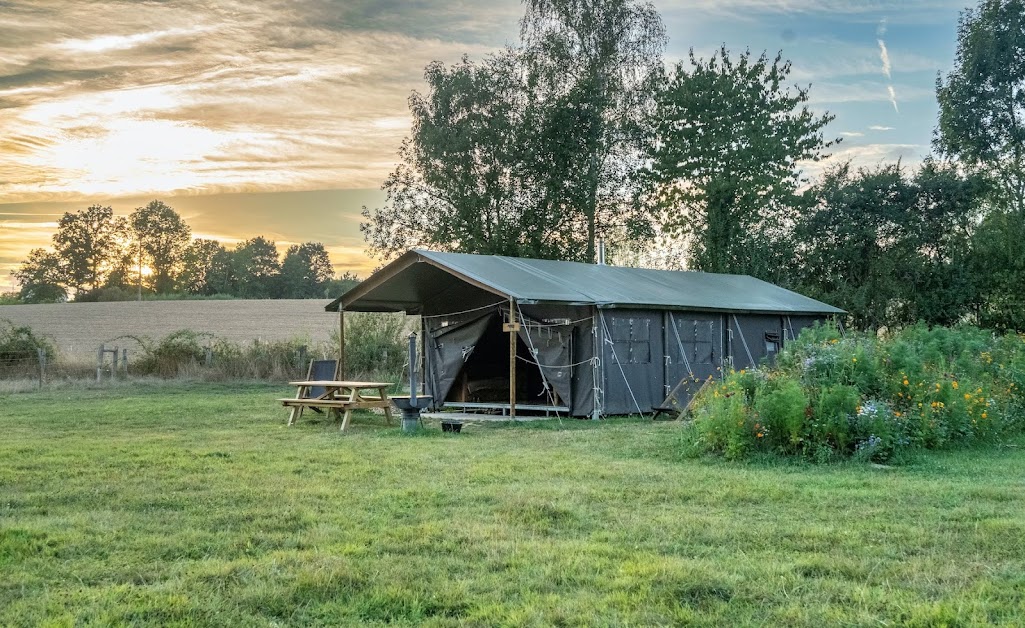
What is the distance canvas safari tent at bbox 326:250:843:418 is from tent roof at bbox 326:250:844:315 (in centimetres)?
3

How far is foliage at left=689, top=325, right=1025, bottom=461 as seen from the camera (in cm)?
809

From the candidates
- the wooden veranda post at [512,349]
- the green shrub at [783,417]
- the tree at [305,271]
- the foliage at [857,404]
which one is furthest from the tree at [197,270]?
the green shrub at [783,417]

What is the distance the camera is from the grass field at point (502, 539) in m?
3.84

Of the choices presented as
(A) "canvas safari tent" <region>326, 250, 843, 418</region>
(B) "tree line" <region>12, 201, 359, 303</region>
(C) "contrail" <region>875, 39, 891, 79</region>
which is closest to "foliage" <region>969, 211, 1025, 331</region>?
(C) "contrail" <region>875, 39, 891, 79</region>

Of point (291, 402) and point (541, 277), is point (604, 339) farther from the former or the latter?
point (291, 402)

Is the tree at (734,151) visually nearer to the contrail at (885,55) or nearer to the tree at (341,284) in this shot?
the contrail at (885,55)

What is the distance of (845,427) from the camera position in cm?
805

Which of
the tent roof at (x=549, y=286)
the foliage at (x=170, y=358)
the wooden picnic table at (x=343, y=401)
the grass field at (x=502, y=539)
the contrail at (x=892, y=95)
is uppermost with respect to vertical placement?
the contrail at (x=892, y=95)

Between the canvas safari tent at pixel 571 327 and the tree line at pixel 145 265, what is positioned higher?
the tree line at pixel 145 265

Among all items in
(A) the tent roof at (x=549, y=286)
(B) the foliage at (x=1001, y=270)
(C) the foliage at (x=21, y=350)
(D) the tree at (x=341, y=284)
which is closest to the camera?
(A) the tent roof at (x=549, y=286)

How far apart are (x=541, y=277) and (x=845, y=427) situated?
23.0 ft

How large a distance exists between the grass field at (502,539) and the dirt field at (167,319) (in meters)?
24.3

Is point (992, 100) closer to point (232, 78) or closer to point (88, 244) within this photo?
point (232, 78)

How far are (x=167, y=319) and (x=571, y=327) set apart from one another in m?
29.7
